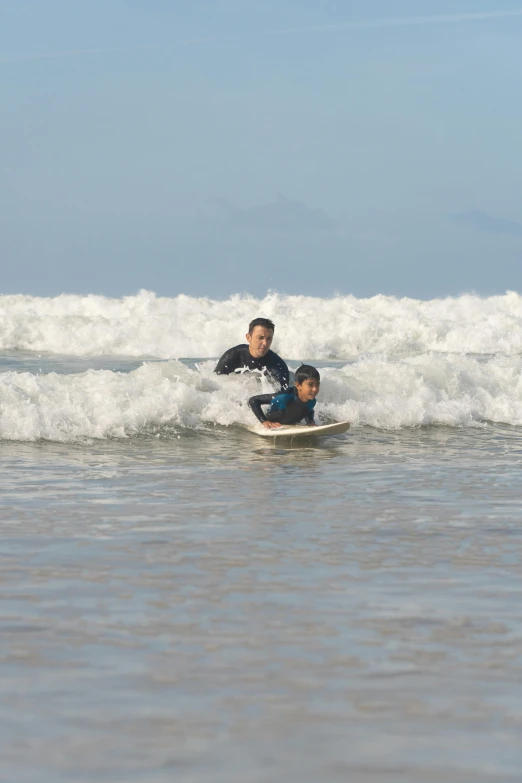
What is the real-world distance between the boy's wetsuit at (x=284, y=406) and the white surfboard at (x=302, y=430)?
0.16 m

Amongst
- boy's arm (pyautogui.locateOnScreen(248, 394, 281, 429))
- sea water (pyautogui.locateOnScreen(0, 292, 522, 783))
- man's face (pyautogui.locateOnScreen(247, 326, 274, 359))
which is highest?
man's face (pyautogui.locateOnScreen(247, 326, 274, 359))

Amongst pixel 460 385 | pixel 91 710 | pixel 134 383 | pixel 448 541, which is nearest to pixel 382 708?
pixel 91 710

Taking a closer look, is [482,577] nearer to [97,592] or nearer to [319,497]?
[97,592]

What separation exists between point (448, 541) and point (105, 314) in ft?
103

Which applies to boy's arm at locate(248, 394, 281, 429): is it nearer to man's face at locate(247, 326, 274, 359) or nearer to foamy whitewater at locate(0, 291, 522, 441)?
man's face at locate(247, 326, 274, 359)

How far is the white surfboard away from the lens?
12.1 metres

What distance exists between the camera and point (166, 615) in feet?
16.6

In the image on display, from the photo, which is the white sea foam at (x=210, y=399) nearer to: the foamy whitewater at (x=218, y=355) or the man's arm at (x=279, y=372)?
the foamy whitewater at (x=218, y=355)

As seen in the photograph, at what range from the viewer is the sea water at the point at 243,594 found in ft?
11.7

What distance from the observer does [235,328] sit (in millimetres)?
30797

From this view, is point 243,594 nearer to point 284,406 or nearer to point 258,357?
point 284,406

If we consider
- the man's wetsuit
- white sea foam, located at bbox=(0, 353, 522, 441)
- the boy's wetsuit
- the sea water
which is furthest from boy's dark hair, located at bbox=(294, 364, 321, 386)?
white sea foam, located at bbox=(0, 353, 522, 441)

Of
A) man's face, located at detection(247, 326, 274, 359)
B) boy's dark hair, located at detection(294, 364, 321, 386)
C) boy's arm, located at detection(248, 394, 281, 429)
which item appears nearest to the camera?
boy's dark hair, located at detection(294, 364, 321, 386)

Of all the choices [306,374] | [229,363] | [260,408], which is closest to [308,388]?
[306,374]
